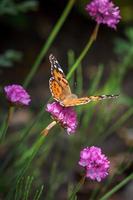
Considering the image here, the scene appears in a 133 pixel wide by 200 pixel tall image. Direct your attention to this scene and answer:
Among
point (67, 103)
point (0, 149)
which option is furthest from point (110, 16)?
point (0, 149)

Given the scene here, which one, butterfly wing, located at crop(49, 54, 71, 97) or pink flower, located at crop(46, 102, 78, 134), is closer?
pink flower, located at crop(46, 102, 78, 134)

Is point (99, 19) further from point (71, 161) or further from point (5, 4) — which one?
point (71, 161)

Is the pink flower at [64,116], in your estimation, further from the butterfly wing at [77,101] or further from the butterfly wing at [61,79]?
the butterfly wing at [61,79]

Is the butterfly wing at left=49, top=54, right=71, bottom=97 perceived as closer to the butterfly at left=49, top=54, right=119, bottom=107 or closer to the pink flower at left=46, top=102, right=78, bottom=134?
the butterfly at left=49, top=54, right=119, bottom=107

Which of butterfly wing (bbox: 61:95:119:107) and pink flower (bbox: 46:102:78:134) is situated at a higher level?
butterfly wing (bbox: 61:95:119:107)

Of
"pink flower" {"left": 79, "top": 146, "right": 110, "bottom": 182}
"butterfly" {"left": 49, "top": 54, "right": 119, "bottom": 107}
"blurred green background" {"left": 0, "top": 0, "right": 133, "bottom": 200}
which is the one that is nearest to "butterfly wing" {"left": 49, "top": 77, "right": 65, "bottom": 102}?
"butterfly" {"left": 49, "top": 54, "right": 119, "bottom": 107}

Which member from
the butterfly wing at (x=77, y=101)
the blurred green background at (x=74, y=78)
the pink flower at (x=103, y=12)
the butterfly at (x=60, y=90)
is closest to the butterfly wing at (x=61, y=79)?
the butterfly at (x=60, y=90)
